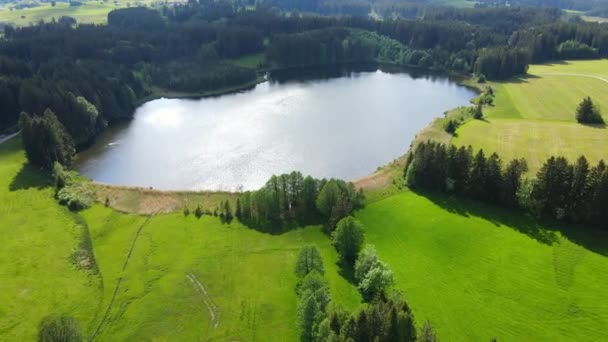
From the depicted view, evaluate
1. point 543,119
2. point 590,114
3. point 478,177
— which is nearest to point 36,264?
point 478,177

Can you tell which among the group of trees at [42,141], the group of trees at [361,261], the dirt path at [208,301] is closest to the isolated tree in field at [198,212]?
the dirt path at [208,301]

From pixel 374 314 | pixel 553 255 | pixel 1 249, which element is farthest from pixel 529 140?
pixel 1 249

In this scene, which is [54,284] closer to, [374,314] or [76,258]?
[76,258]

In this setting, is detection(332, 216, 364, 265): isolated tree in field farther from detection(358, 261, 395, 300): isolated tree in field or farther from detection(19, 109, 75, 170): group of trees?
detection(19, 109, 75, 170): group of trees

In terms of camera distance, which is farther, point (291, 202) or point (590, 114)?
point (590, 114)

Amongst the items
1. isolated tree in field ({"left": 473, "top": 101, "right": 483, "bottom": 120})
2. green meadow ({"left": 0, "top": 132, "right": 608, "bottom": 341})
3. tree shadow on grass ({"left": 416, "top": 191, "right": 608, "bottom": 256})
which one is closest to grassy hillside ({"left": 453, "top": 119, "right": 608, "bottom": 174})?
isolated tree in field ({"left": 473, "top": 101, "right": 483, "bottom": 120})

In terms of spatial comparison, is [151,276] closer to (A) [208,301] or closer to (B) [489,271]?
(A) [208,301]

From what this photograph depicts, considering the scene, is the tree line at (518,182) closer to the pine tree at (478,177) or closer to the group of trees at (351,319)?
the pine tree at (478,177)
